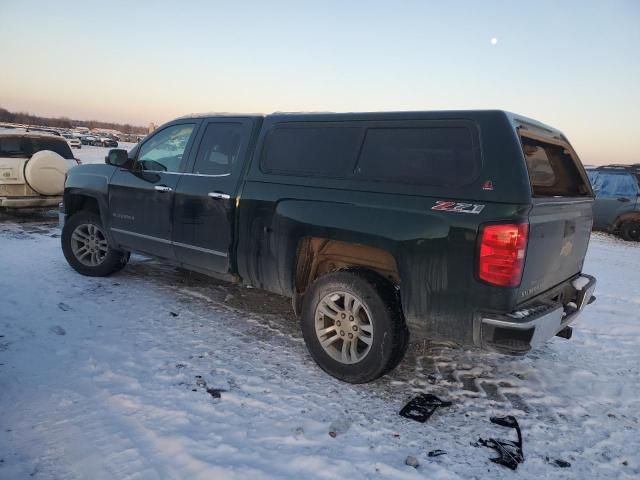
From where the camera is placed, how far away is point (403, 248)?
9.56 ft

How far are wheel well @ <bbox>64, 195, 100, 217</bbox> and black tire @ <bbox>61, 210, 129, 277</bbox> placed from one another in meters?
0.11

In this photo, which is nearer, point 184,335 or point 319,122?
point 319,122

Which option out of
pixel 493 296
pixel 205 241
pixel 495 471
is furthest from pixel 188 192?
pixel 495 471

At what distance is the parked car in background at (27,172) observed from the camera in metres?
8.48

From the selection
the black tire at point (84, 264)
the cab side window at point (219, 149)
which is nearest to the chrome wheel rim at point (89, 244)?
the black tire at point (84, 264)

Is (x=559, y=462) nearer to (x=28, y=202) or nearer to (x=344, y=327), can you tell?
(x=344, y=327)

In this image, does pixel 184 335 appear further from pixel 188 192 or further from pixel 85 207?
pixel 85 207

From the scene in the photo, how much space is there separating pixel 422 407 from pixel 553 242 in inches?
57.6

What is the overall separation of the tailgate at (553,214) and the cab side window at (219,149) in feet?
8.17

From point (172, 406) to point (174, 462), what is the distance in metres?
0.55

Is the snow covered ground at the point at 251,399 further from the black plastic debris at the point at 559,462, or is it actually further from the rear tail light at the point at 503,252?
the rear tail light at the point at 503,252

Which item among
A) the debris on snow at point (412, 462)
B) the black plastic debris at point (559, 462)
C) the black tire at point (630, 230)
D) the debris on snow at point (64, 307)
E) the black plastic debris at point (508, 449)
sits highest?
the black tire at point (630, 230)

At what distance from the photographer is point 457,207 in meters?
2.72

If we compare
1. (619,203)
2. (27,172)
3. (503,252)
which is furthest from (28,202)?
(619,203)
